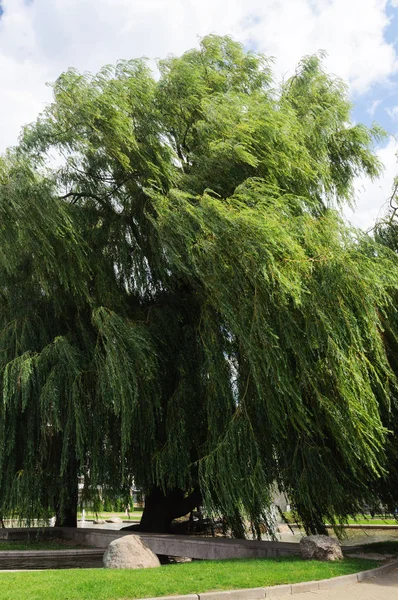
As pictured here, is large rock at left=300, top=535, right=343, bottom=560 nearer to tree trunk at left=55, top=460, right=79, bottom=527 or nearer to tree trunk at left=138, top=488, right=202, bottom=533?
tree trunk at left=138, top=488, right=202, bottom=533

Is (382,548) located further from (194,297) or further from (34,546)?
(34,546)

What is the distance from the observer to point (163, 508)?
1415 centimetres

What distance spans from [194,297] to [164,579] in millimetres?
6658

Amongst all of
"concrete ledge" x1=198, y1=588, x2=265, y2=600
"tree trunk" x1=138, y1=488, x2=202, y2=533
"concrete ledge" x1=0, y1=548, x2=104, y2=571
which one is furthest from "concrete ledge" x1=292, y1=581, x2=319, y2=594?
"tree trunk" x1=138, y1=488, x2=202, y2=533

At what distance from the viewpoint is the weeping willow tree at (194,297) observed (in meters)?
9.25

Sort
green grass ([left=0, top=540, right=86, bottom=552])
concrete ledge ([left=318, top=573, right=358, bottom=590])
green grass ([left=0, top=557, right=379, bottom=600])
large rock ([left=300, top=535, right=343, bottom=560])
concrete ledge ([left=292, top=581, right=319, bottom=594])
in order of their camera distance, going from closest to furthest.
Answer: green grass ([left=0, top=557, right=379, bottom=600]) < concrete ledge ([left=292, top=581, right=319, bottom=594]) < concrete ledge ([left=318, top=573, right=358, bottom=590]) < large rock ([left=300, top=535, right=343, bottom=560]) < green grass ([left=0, top=540, right=86, bottom=552])

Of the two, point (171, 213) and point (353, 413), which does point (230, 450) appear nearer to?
point (353, 413)

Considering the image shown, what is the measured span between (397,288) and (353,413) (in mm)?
2326

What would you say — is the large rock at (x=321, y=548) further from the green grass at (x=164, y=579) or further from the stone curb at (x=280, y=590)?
the stone curb at (x=280, y=590)

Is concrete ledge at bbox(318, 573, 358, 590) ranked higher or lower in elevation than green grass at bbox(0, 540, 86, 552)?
lower

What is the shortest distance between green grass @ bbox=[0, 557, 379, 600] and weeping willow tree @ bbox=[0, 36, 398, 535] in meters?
1.60

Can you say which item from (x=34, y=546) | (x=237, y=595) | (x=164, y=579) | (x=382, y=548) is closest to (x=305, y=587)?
(x=237, y=595)

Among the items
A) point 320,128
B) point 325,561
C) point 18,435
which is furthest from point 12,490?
point 320,128

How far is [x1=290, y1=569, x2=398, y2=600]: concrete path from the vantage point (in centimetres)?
667
